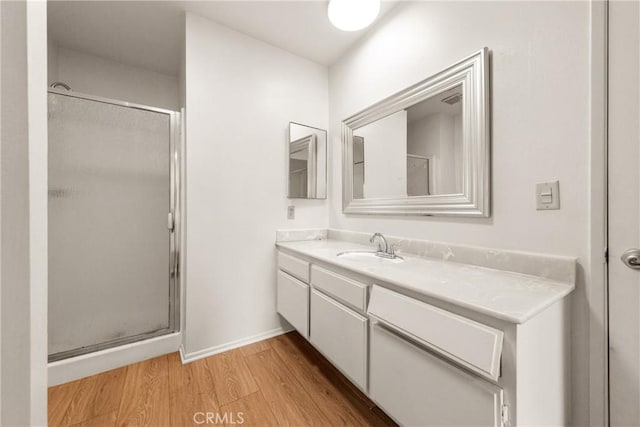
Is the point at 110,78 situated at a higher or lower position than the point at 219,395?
higher

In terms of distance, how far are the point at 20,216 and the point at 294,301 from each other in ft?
5.12

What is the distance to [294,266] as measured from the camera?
1778 millimetres

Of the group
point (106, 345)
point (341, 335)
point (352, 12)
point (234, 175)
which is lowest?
point (106, 345)

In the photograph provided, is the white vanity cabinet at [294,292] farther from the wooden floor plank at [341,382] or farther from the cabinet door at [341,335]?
the wooden floor plank at [341,382]

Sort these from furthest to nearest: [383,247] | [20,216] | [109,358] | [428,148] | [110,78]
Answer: [110,78], [383,247], [109,358], [428,148], [20,216]

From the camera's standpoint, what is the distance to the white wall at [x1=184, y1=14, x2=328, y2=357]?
5.70 ft

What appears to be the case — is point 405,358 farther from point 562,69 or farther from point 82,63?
point 82,63

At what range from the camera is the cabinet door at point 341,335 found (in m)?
1.17

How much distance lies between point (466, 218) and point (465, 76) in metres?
0.74

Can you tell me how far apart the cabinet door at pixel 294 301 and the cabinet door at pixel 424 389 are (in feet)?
2.03

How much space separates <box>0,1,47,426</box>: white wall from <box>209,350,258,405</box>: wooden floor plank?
3.96 ft

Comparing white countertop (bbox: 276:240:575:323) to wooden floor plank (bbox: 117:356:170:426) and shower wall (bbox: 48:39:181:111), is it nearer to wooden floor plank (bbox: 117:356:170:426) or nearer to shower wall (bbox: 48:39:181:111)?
wooden floor plank (bbox: 117:356:170:426)

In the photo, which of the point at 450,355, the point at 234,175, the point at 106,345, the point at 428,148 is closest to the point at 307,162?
the point at 234,175

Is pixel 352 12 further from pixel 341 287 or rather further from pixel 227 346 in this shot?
pixel 227 346
